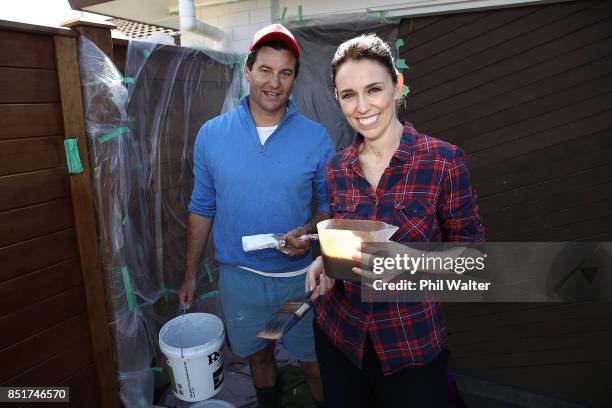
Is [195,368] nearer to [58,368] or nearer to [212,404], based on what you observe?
[212,404]

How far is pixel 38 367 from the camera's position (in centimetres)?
210

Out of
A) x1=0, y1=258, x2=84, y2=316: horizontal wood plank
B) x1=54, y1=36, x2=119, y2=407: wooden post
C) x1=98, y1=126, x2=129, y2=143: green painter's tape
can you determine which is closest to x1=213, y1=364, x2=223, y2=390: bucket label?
x1=54, y1=36, x2=119, y2=407: wooden post

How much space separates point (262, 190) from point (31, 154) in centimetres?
118

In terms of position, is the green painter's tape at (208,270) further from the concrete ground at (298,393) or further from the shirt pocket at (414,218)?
the shirt pocket at (414,218)

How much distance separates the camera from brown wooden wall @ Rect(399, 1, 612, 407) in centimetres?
279

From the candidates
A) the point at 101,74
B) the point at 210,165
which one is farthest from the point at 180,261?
the point at 101,74

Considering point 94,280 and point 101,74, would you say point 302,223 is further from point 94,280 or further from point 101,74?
point 101,74

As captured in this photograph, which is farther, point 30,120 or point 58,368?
point 58,368

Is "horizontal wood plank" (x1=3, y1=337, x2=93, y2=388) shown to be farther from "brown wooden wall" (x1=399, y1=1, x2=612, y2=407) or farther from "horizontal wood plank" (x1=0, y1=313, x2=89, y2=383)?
"brown wooden wall" (x1=399, y1=1, x2=612, y2=407)

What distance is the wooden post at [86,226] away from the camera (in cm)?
211

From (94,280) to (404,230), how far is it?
1.89m

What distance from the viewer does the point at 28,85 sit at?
196cm

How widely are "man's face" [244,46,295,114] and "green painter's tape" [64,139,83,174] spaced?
3.39 ft

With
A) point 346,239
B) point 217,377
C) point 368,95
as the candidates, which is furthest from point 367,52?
point 217,377
